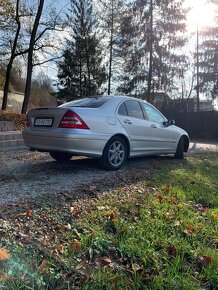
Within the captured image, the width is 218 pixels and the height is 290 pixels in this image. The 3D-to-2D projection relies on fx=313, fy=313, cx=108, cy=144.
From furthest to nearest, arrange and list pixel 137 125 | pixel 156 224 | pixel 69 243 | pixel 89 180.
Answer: pixel 137 125 → pixel 89 180 → pixel 156 224 → pixel 69 243

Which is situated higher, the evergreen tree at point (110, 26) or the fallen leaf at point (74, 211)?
the evergreen tree at point (110, 26)

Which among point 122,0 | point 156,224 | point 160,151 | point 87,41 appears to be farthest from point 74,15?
point 156,224

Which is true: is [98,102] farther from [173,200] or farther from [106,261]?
[106,261]

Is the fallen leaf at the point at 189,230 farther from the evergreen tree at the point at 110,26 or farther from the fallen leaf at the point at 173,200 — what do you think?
the evergreen tree at the point at 110,26

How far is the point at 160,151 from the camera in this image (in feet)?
23.2

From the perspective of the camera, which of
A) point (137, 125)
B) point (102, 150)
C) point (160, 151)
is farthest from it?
point (160, 151)

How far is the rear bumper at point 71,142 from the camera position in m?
5.04

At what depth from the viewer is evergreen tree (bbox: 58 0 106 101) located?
2603 cm

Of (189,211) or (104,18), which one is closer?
(189,211)

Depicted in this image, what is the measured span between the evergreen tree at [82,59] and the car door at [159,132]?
1951 centimetres

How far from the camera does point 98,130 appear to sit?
17.4ft

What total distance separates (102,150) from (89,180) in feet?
2.44

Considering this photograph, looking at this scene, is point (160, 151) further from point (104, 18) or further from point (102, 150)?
point (104, 18)

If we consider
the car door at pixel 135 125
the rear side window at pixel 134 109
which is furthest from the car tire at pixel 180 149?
the rear side window at pixel 134 109
